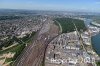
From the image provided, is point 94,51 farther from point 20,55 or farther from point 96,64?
point 20,55

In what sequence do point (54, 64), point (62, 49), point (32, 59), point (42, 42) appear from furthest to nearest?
point (42, 42)
point (62, 49)
point (32, 59)
point (54, 64)

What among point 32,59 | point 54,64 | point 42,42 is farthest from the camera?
point 42,42

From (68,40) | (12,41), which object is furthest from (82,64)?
(12,41)

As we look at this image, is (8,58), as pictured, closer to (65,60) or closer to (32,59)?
(32,59)

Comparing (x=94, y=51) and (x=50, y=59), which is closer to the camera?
(x=50, y=59)

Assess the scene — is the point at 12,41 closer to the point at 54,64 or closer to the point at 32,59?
the point at 32,59

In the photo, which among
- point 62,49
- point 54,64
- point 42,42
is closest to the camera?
point 54,64

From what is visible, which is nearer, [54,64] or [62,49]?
[54,64]

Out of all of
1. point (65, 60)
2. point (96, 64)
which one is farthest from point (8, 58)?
point (96, 64)

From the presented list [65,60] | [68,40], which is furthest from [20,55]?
[68,40]
